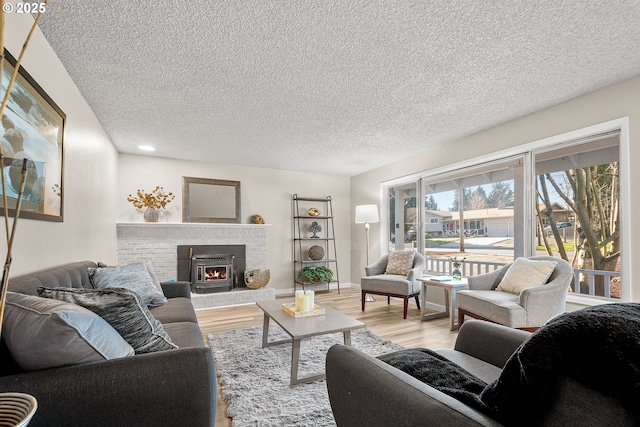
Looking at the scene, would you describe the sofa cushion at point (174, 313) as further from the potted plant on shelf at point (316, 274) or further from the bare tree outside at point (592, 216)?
the bare tree outside at point (592, 216)

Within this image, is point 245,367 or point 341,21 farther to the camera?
point 245,367

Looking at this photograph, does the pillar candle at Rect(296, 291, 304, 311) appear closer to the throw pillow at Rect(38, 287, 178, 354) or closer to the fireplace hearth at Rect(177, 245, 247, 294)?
the throw pillow at Rect(38, 287, 178, 354)

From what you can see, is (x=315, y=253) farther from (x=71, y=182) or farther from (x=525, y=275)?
(x=71, y=182)

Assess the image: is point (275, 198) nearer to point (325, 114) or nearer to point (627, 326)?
point (325, 114)

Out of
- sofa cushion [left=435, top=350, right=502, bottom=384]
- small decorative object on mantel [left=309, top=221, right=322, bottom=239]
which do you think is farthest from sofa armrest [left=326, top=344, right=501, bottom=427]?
small decorative object on mantel [left=309, top=221, right=322, bottom=239]

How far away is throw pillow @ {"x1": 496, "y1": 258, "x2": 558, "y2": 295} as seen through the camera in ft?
8.68

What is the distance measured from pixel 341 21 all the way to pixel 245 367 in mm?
2490

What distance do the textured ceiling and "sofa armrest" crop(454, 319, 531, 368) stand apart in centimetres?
167

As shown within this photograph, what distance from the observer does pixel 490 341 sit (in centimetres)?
146

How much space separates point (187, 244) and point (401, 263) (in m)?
3.21

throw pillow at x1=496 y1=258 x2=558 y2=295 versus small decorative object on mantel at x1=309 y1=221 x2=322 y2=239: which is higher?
small decorative object on mantel at x1=309 y1=221 x2=322 y2=239

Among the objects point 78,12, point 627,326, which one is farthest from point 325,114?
point 627,326

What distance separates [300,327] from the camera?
2146mm

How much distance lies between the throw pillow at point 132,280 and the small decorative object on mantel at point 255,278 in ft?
7.07
